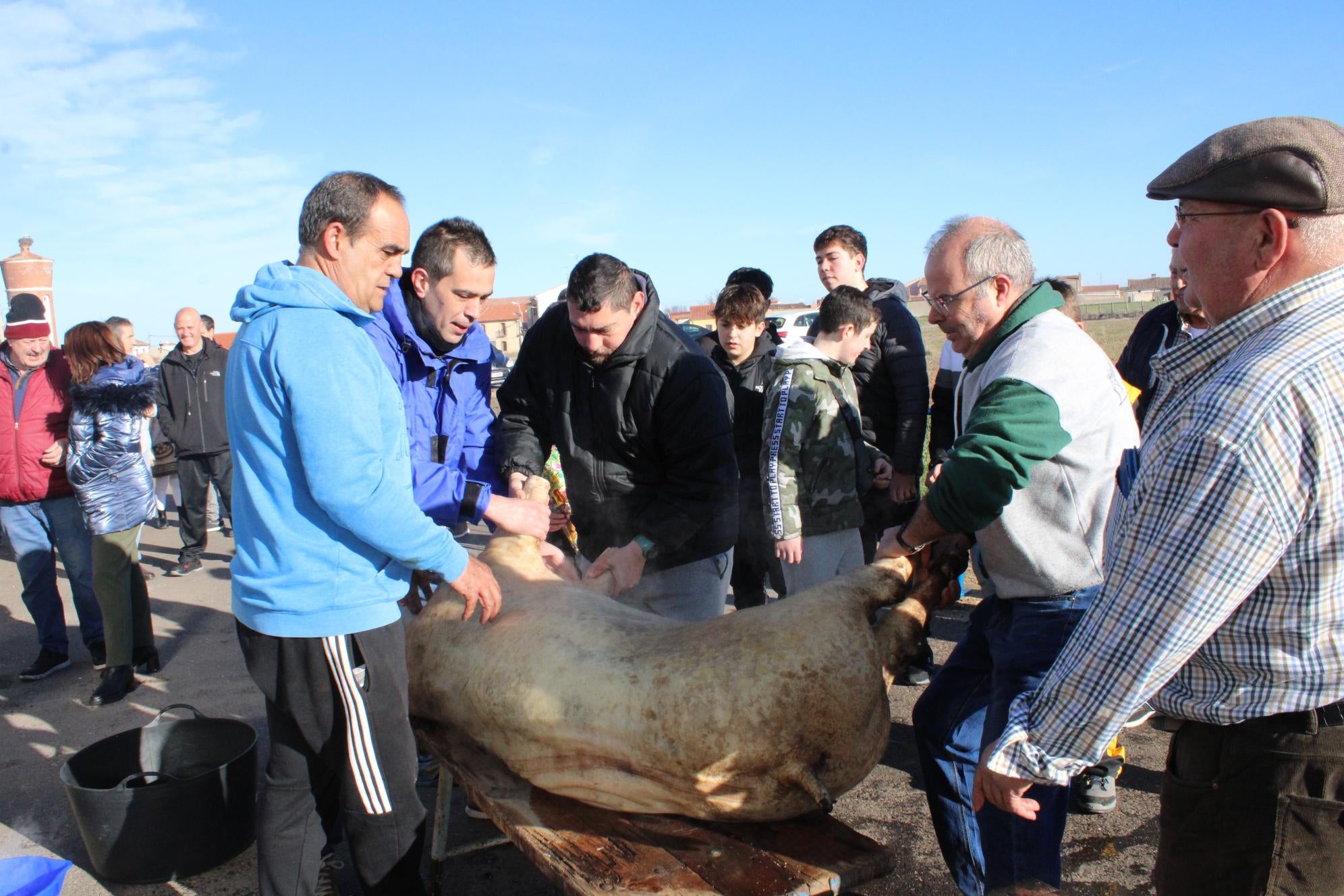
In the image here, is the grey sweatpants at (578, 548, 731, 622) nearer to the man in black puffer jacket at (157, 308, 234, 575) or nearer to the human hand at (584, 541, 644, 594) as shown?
the human hand at (584, 541, 644, 594)

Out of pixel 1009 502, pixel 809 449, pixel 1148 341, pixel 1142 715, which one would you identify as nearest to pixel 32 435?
pixel 809 449

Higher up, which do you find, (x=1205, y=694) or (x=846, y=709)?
(x=1205, y=694)

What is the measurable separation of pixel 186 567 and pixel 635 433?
578cm

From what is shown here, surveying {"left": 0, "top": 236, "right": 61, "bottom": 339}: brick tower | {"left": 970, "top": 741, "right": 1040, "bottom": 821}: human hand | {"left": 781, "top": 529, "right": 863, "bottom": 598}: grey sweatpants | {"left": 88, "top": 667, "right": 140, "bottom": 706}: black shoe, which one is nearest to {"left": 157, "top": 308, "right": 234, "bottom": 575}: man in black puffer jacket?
{"left": 88, "top": 667, "right": 140, "bottom": 706}: black shoe

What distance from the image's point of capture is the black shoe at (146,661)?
4.75 metres

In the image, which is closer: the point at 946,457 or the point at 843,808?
the point at 946,457

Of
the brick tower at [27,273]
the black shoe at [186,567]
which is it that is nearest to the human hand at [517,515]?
the black shoe at [186,567]

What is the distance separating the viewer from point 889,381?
4.37 metres

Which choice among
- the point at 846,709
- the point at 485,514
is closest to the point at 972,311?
the point at 846,709

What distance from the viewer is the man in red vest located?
4.55m

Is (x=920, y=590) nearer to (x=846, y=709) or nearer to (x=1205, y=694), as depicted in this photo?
(x=846, y=709)

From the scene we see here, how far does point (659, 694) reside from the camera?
6.87 feet

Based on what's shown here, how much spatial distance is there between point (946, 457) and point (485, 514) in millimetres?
1520

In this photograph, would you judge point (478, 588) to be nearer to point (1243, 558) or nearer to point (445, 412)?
point (445, 412)
